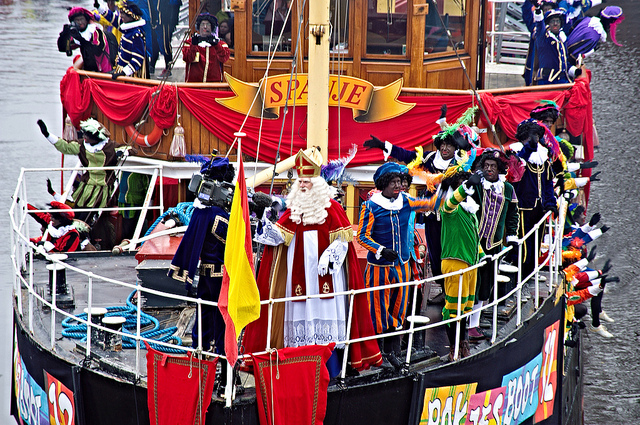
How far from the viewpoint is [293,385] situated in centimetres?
670

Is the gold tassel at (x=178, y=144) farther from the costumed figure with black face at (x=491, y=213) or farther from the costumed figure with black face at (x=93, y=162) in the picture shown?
the costumed figure with black face at (x=491, y=213)

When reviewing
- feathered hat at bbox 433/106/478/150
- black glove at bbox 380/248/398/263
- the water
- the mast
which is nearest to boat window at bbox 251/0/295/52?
the mast

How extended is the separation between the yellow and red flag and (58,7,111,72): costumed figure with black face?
6.70 metres

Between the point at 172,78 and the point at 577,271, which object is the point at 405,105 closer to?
the point at 577,271

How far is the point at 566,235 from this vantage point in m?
10.9

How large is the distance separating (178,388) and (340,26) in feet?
18.5

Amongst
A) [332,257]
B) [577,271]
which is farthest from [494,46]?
[332,257]

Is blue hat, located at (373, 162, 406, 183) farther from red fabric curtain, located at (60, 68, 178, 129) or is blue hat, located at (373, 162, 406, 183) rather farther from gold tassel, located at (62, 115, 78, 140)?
gold tassel, located at (62, 115, 78, 140)

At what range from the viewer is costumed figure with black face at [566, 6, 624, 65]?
1368 cm

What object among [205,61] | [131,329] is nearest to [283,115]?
[205,61]

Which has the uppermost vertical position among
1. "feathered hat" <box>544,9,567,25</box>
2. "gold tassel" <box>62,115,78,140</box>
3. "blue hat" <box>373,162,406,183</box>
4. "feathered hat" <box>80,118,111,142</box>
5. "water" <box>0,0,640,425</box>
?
"feathered hat" <box>544,9,567,25</box>

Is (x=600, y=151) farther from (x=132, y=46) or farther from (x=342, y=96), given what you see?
(x=132, y=46)

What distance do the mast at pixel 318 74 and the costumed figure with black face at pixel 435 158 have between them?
97cm

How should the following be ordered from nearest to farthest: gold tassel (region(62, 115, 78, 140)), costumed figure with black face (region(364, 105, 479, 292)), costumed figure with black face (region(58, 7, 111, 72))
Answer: costumed figure with black face (region(364, 105, 479, 292)) → gold tassel (region(62, 115, 78, 140)) → costumed figure with black face (region(58, 7, 111, 72))
